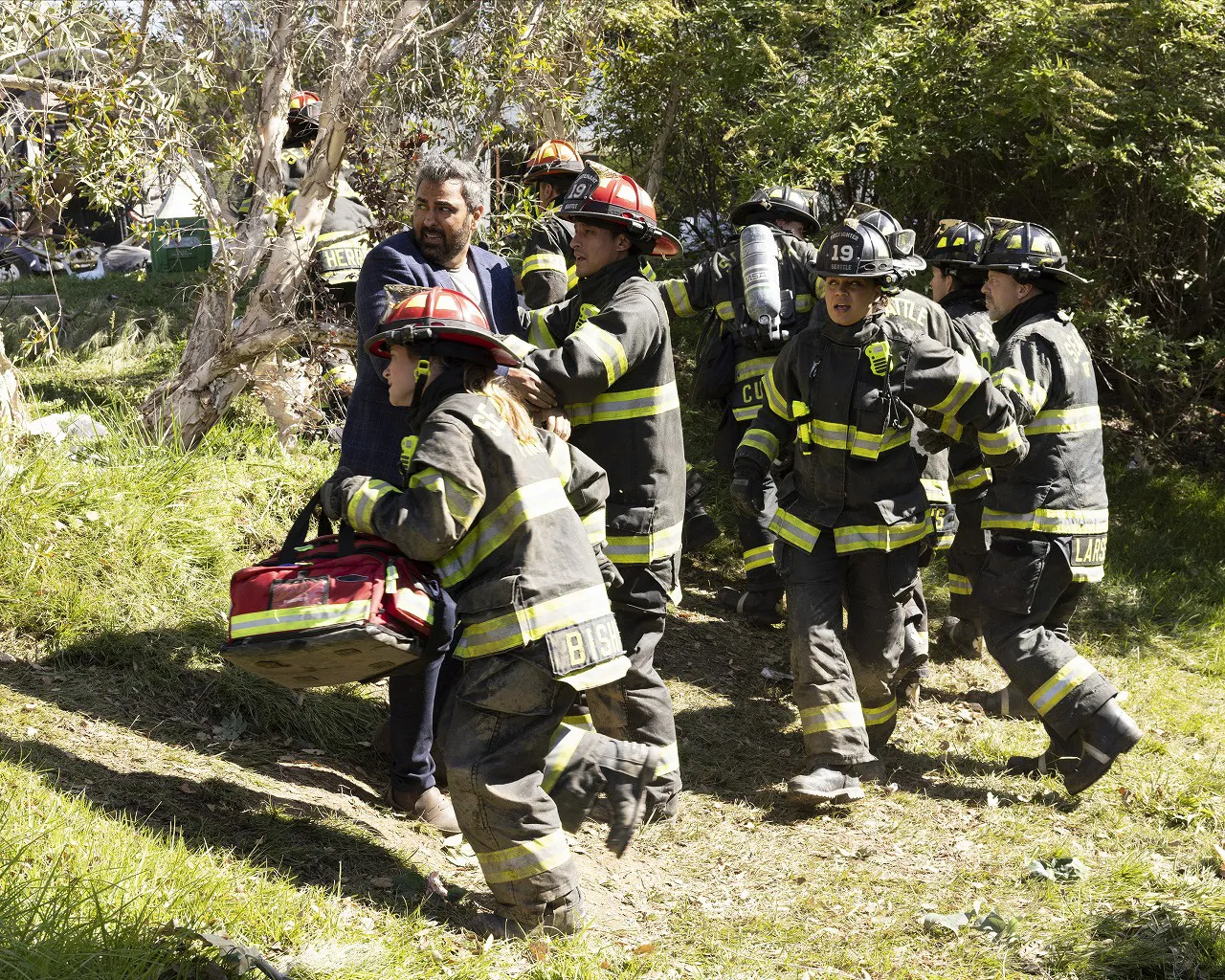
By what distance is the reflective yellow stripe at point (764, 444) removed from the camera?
5.09 m

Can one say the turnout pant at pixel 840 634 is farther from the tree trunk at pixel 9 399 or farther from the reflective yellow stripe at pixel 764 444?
the tree trunk at pixel 9 399

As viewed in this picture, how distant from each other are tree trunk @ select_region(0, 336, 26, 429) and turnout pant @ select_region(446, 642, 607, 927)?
323 centimetres

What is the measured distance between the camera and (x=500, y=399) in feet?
11.7

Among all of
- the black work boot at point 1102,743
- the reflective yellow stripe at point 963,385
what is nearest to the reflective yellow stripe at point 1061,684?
the black work boot at point 1102,743

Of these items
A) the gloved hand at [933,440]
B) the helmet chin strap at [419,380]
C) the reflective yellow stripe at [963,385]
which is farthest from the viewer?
the gloved hand at [933,440]

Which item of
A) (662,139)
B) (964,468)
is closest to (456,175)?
(964,468)

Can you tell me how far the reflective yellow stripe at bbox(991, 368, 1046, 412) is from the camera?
512 centimetres

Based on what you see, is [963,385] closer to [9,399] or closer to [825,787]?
[825,787]

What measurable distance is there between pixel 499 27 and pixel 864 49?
2.26 metres

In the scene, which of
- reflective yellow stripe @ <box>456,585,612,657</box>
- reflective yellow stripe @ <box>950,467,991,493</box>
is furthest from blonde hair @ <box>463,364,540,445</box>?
reflective yellow stripe @ <box>950,467,991,493</box>

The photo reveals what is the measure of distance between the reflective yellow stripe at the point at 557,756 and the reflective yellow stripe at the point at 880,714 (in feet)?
6.43

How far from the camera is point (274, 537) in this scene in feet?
18.6

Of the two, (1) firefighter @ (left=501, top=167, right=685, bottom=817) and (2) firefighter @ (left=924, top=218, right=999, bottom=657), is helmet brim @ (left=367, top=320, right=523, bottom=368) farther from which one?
(2) firefighter @ (left=924, top=218, right=999, bottom=657)

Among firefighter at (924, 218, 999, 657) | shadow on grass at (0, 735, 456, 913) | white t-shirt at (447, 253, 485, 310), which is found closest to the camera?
shadow on grass at (0, 735, 456, 913)
